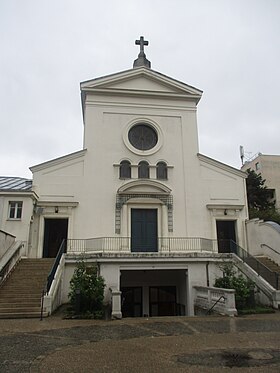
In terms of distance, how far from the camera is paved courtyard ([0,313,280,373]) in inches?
247

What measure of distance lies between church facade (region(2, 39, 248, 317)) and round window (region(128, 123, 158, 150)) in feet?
0.22

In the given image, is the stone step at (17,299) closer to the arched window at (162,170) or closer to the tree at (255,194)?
the arched window at (162,170)

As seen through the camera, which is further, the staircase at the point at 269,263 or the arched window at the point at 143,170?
the arched window at the point at 143,170

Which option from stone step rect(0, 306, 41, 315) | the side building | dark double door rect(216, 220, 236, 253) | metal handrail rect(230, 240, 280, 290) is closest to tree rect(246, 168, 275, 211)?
the side building

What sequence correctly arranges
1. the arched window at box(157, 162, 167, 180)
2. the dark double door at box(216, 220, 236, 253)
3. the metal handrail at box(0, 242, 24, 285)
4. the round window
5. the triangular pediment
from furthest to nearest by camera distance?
the triangular pediment, the round window, the arched window at box(157, 162, 167, 180), the dark double door at box(216, 220, 236, 253), the metal handrail at box(0, 242, 24, 285)

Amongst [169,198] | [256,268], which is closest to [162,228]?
[169,198]

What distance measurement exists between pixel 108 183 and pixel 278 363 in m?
15.4

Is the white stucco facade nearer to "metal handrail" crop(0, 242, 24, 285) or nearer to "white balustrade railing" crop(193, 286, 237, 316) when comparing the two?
"white balustrade railing" crop(193, 286, 237, 316)

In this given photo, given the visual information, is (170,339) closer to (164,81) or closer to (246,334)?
(246,334)

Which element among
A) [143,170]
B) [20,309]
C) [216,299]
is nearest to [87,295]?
[20,309]

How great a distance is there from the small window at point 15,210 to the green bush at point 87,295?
6.37m

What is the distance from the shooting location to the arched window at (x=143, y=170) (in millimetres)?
21303

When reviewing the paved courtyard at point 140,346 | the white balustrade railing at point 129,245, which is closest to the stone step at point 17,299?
the paved courtyard at point 140,346

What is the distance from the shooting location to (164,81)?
23.2 m
